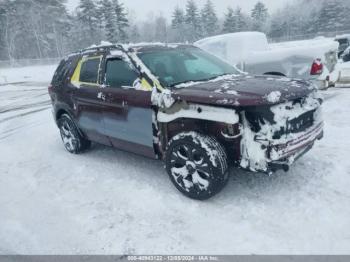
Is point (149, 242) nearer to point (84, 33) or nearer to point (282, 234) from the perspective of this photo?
point (282, 234)

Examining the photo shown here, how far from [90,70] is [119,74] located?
2.75 ft

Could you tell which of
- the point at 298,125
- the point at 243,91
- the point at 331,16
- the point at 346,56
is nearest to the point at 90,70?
the point at 243,91

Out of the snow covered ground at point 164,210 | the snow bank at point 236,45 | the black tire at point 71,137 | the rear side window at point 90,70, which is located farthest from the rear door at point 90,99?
the snow bank at point 236,45

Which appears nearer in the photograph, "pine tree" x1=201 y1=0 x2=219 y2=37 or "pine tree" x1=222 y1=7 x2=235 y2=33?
"pine tree" x1=222 y1=7 x2=235 y2=33

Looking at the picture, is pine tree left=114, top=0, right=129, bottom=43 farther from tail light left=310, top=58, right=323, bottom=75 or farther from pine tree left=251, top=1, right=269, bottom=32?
tail light left=310, top=58, right=323, bottom=75

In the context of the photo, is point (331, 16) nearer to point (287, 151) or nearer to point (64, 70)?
point (64, 70)

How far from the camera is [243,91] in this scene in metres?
3.15

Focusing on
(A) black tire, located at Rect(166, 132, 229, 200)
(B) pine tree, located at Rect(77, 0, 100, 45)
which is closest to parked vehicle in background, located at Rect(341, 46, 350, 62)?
(A) black tire, located at Rect(166, 132, 229, 200)

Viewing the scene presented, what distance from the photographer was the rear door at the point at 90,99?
4.56m

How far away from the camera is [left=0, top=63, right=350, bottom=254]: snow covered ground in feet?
9.52

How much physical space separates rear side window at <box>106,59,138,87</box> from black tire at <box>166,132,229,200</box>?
3.46 feet

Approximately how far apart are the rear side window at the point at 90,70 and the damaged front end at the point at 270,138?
8.36 feet

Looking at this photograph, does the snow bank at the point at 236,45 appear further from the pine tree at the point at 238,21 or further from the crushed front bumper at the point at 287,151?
the pine tree at the point at 238,21

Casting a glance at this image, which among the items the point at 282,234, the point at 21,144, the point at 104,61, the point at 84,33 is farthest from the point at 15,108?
the point at 84,33
